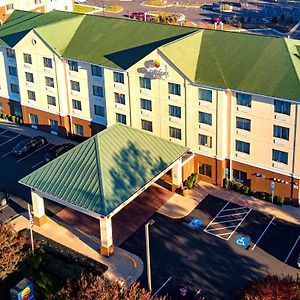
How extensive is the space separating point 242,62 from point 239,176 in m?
13.2

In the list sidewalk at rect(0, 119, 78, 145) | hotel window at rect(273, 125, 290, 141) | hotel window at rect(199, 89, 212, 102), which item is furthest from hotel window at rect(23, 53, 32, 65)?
hotel window at rect(273, 125, 290, 141)

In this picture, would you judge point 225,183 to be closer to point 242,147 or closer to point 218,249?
point 242,147

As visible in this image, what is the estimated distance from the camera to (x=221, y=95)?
60719mm

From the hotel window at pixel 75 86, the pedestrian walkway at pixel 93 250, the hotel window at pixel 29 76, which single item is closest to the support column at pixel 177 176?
the pedestrian walkway at pixel 93 250

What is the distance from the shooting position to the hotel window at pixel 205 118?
62.8 metres

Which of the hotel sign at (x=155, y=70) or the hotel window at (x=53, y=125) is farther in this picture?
the hotel window at (x=53, y=125)

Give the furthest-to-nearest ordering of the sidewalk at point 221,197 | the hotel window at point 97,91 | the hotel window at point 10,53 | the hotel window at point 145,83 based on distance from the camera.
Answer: the hotel window at point 10,53
the hotel window at point 97,91
the hotel window at point 145,83
the sidewalk at point 221,197

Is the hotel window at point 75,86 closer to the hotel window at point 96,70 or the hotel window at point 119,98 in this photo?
the hotel window at point 96,70

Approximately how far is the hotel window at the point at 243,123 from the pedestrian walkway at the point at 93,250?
1923 centimetres

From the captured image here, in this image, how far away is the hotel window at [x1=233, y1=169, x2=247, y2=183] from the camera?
6338 centimetres

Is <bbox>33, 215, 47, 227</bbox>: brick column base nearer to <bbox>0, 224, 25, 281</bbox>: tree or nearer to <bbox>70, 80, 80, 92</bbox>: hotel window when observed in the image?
<bbox>0, 224, 25, 281</bbox>: tree

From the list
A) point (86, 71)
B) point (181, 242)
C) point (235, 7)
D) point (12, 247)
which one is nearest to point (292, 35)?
point (235, 7)

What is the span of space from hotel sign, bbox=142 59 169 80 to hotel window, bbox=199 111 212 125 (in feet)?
19.8

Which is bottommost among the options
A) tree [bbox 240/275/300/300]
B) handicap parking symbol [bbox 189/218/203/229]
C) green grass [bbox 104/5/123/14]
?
handicap parking symbol [bbox 189/218/203/229]
